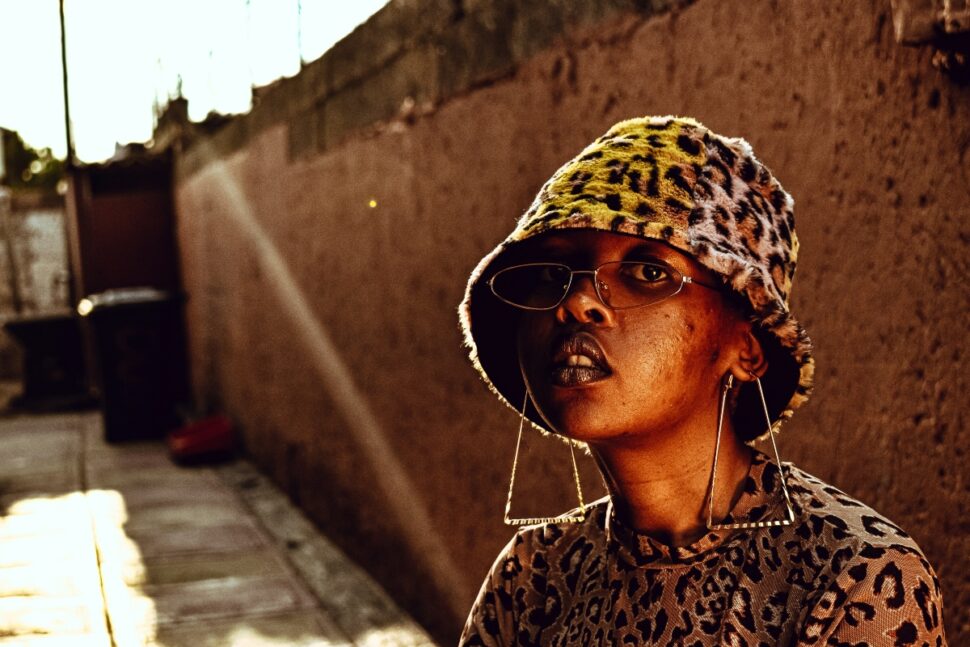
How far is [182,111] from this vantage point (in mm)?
11703

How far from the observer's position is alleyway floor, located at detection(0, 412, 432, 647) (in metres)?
4.83

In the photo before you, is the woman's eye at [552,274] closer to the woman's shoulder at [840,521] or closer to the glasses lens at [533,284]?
the glasses lens at [533,284]

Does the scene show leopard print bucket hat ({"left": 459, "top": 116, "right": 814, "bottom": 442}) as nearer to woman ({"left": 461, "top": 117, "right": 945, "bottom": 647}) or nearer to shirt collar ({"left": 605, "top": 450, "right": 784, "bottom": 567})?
woman ({"left": 461, "top": 117, "right": 945, "bottom": 647})

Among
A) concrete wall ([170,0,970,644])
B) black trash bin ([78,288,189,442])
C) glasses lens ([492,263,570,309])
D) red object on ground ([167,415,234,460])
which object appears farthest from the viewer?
black trash bin ([78,288,189,442])

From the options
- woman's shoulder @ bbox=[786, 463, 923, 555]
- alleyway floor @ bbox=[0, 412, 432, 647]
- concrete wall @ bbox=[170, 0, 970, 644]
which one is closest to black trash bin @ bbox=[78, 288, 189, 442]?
alleyway floor @ bbox=[0, 412, 432, 647]

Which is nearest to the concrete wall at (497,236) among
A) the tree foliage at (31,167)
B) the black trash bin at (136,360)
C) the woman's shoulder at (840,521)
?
the woman's shoulder at (840,521)

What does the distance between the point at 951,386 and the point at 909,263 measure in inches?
9.3

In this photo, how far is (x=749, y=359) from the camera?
59.9 inches

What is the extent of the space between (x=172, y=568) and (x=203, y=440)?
128 inches

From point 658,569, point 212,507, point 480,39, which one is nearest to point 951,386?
point 658,569

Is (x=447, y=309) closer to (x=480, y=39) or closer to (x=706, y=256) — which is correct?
(x=480, y=39)

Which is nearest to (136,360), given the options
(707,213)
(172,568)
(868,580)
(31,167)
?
(172,568)

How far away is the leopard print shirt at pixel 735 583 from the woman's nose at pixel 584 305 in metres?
0.33

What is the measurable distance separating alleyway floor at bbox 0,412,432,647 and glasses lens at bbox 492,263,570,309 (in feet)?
11.1
